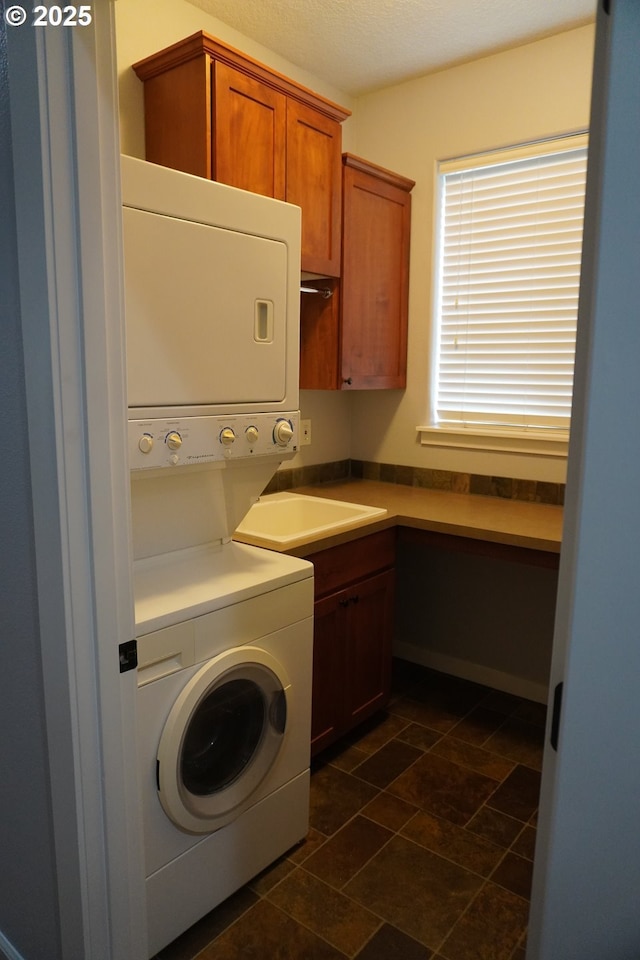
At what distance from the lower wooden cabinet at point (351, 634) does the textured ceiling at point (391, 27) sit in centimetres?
187

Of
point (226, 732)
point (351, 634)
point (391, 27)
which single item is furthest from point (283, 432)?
point (391, 27)

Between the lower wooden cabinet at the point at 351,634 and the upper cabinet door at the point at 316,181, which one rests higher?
the upper cabinet door at the point at 316,181

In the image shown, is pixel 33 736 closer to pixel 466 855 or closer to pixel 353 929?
pixel 353 929

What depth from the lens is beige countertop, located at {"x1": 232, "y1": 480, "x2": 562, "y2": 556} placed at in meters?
2.20

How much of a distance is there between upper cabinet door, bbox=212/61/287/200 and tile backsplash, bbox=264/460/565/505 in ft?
4.01

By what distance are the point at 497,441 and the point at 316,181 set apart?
4.30 ft

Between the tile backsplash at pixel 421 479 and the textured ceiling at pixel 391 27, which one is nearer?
the textured ceiling at pixel 391 27

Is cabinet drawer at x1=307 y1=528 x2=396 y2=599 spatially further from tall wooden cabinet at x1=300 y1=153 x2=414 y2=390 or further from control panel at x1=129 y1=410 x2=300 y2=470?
tall wooden cabinet at x1=300 y1=153 x2=414 y2=390

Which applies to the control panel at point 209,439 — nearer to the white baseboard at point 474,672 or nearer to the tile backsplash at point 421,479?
the tile backsplash at point 421,479

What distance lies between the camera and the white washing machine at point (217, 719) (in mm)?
1495

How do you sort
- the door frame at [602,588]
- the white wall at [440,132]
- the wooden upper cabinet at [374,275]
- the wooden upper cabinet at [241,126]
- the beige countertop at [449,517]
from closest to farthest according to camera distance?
the door frame at [602,588]
the wooden upper cabinet at [241,126]
the beige countertop at [449,517]
the white wall at [440,132]
the wooden upper cabinet at [374,275]

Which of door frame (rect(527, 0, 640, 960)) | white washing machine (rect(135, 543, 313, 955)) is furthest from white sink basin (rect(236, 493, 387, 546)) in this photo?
door frame (rect(527, 0, 640, 960))

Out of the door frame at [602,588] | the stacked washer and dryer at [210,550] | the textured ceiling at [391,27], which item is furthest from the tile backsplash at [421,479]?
the door frame at [602,588]

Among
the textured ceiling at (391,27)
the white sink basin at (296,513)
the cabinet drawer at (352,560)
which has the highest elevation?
the textured ceiling at (391,27)
